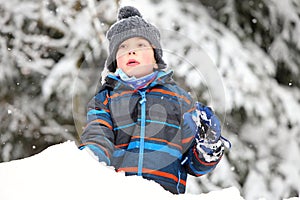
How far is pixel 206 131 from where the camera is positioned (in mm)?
1408

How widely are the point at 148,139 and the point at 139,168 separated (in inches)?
3.8

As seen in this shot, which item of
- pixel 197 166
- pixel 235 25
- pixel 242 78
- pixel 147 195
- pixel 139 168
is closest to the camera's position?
pixel 147 195

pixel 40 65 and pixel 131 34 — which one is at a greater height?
pixel 131 34

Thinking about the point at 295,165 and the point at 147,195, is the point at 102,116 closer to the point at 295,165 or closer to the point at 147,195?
the point at 147,195

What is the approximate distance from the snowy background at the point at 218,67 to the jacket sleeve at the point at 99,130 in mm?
1846

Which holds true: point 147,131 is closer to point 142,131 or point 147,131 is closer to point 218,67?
point 142,131

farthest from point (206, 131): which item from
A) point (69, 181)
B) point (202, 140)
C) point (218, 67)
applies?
point (218, 67)

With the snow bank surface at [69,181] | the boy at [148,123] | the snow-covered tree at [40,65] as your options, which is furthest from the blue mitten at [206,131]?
the snow-covered tree at [40,65]

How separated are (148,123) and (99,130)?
0.17 meters

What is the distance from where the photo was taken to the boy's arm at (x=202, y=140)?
1.39 meters

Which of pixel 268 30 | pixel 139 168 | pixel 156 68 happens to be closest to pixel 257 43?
pixel 268 30

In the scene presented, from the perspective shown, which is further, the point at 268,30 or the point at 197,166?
the point at 268,30

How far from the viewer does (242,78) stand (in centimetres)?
337

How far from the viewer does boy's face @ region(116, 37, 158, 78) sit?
4.84 ft
